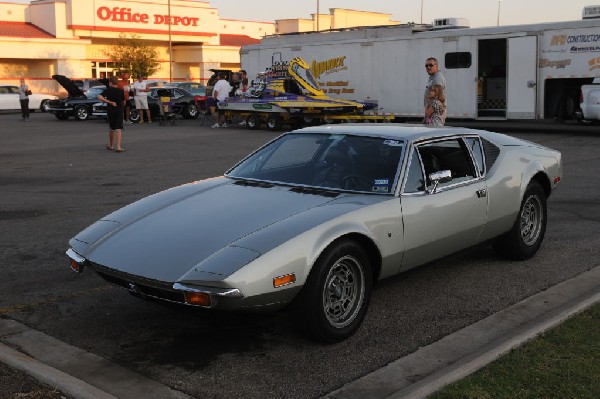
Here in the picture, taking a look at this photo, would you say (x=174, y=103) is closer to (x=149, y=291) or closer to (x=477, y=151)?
(x=477, y=151)

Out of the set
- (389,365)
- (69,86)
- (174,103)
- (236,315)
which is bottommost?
(389,365)

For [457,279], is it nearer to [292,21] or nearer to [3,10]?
[3,10]

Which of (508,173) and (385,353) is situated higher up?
(508,173)

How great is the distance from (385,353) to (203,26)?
214 ft

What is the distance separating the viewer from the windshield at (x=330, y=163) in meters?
5.40

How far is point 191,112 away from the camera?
1262 inches

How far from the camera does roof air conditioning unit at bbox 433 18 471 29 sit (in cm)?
2284

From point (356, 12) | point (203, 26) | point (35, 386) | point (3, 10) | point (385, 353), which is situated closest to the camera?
point (35, 386)

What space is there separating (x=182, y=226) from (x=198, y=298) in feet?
2.64

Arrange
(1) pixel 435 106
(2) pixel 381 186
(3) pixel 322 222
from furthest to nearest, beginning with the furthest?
(1) pixel 435 106 < (2) pixel 381 186 < (3) pixel 322 222

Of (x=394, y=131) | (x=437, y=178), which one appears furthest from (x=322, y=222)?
(x=394, y=131)

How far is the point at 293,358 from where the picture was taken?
177 inches

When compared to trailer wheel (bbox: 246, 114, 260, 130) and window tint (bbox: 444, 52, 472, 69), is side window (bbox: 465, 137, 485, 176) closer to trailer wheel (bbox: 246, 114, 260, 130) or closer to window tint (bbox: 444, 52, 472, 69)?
window tint (bbox: 444, 52, 472, 69)

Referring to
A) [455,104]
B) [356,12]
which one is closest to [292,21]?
[356,12]
